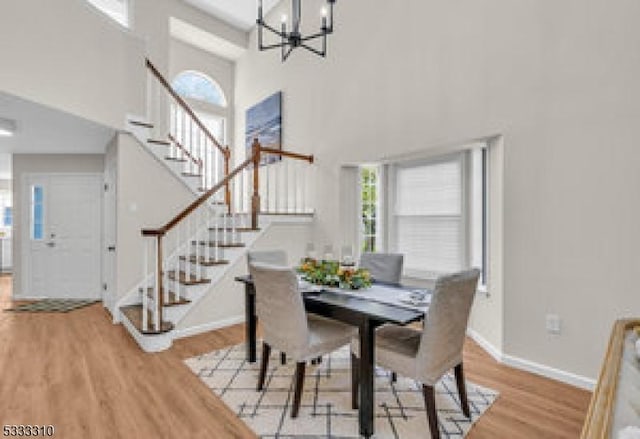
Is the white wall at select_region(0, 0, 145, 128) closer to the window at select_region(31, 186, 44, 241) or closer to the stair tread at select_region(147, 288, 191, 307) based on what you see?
the stair tread at select_region(147, 288, 191, 307)

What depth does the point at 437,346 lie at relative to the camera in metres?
1.93

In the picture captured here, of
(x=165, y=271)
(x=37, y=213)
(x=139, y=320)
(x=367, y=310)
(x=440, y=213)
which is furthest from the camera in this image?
(x=37, y=213)

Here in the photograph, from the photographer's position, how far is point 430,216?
Answer: 157 inches

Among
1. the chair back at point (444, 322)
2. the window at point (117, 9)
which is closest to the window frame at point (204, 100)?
the window at point (117, 9)

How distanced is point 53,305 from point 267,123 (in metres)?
4.34

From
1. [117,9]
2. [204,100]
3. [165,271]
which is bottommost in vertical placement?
[165,271]

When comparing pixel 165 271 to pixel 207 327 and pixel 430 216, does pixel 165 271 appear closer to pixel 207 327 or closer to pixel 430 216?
pixel 207 327

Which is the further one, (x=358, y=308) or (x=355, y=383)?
(x=355, y=383)

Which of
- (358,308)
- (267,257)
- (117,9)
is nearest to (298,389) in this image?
(358,308)

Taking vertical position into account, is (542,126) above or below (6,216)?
above

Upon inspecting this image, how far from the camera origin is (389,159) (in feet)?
13.1

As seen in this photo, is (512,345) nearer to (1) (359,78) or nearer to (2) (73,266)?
(1) (359,78)

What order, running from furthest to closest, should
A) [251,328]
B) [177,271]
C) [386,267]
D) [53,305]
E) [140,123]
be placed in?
[53,305] → [177,271] → [140,123] → [386,267] → [251,328]

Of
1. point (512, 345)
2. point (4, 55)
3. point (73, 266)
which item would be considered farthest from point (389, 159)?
point (73, 266)
